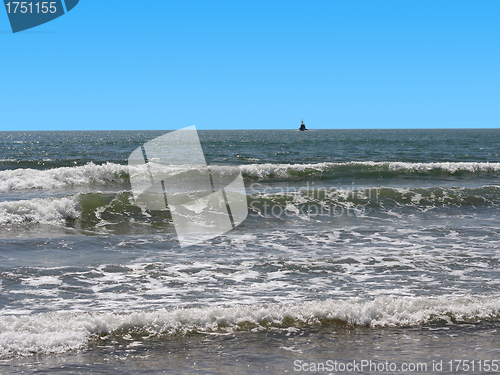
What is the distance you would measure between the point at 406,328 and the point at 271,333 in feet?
4.93

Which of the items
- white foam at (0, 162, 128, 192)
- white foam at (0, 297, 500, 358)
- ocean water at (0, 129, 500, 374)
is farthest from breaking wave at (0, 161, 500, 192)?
white foam at (0, 297, 500, 358)

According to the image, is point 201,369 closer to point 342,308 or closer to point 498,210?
point 342,308

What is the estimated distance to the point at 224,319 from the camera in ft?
16.4

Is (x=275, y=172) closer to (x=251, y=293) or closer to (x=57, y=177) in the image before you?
(x=57, y=177)

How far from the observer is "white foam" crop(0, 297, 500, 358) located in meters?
4.52

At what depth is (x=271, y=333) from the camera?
15.7ft

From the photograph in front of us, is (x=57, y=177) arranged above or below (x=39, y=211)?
above

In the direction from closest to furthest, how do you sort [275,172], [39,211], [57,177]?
[39,211] → [57,177] → [275,172]

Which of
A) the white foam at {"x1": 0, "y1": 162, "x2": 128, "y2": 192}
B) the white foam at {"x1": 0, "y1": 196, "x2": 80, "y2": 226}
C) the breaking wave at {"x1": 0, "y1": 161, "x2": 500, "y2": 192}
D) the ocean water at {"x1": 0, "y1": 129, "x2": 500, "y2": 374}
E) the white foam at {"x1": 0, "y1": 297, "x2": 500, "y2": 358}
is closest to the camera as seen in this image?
the ocean water at {"x1": 0, "y1": 129, "x2": 500, "y2": 374}

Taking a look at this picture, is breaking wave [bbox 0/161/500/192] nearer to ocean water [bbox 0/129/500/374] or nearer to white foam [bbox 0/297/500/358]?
ocean water [bbox 0/129/500/374]

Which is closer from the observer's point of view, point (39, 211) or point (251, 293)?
point (251, 293)

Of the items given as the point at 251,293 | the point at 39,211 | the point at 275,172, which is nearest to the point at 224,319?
the point at 251,293

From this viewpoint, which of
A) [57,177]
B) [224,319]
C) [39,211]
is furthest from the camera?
[57,177]

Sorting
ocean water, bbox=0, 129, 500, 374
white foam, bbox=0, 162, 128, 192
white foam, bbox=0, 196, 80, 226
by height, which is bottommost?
ocean water, bbox=0, 129, 500, 374
